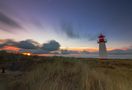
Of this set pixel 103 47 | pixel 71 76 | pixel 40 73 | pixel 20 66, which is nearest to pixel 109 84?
pixel 71 76

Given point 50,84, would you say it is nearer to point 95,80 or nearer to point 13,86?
point 95,80

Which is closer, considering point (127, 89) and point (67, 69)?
point (127, 89)

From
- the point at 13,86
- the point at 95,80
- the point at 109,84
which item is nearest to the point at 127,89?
the point at 109,84

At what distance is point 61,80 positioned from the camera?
6105 millimetres

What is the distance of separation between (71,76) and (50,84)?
112 centimetres

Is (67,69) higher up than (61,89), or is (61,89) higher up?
(67,69)

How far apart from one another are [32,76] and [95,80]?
2878mm

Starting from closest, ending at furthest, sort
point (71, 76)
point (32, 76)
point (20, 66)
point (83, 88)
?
point (83, 88)
point (71, 76)
point (32, 76)
point (20, 66)

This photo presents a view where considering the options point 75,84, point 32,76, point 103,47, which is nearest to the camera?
point 75,84

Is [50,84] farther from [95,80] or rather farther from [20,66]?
[20,66]

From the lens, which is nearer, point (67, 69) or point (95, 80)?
point (95, 80)

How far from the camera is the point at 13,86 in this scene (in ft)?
23.0

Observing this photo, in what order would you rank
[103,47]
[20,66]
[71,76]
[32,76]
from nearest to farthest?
[71,76] < [32,76] < [20,66] < [103,47]

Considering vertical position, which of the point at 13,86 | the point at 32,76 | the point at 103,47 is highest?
the point at 103,47
